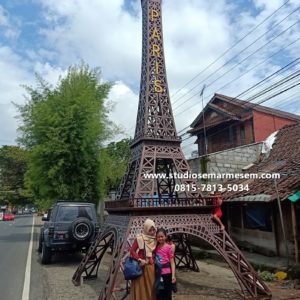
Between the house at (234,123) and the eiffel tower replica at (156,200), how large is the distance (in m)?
12.1

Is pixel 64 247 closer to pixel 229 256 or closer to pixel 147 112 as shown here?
pixel 147 112

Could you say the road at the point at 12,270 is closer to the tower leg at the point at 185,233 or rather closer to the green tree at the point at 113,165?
the tower leg at the point at 185,233

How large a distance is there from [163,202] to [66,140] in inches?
426

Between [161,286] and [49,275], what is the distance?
630 cm

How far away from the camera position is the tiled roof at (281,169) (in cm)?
1115

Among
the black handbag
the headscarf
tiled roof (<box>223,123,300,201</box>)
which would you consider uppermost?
tiled roof (<box>223,123,300,201</box>)

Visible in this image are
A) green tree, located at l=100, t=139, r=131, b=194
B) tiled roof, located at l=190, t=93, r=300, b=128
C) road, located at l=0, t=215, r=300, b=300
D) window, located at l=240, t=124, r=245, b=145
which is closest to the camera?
road, located at l=0, t=215, r=300, b=300

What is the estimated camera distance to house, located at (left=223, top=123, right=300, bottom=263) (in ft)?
35.6


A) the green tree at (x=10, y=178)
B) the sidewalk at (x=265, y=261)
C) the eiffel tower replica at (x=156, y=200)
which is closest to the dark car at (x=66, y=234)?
the eiffel tower replica at (x=156, y=200)

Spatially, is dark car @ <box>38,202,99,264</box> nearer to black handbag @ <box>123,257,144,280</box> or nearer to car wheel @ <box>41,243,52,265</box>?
car wheel @ <box>41,243,52,265</box>

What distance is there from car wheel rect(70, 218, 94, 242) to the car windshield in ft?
3.00

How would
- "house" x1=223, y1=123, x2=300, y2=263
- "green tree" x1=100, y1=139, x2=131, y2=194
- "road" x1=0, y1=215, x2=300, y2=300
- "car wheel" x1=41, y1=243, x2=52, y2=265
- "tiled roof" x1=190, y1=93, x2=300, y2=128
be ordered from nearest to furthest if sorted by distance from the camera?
"road" x1=0, y1=215, x2=300, y2=300, "house" x1=223, y1=123, x2=300, y2=263, "car wheel" x1=41, y1=243, x2=52, y2=265, "green tree" x1=100, y1=139, x2=131, y2=194, "tiled roof" x1=190, y1=93, x2=300, y2=128

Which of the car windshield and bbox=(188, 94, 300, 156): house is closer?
the car windshield

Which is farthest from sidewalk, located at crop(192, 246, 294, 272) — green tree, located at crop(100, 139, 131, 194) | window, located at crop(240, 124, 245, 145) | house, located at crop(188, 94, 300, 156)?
window, located at crop(240, 124, 245, 145)
